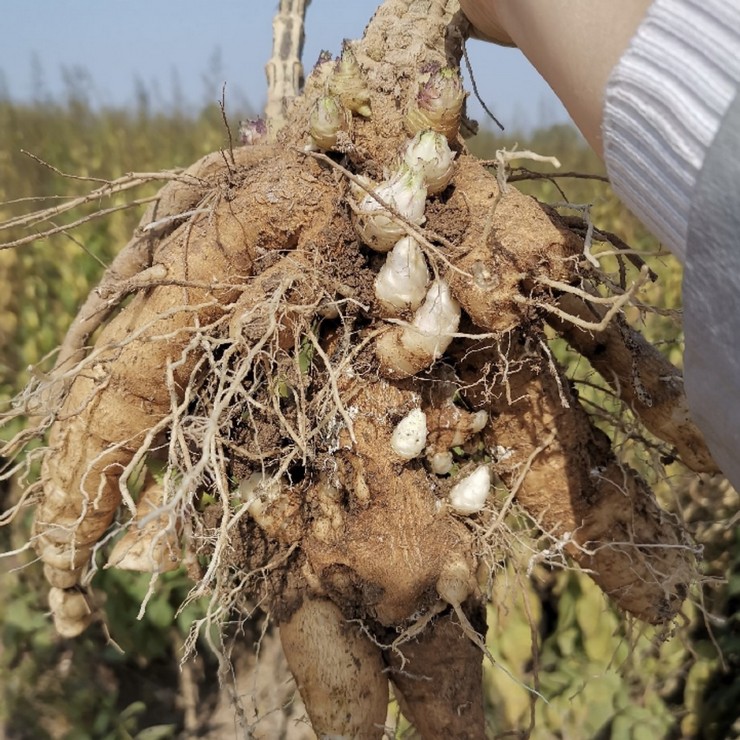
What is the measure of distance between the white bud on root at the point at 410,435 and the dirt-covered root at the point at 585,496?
0.46 feet

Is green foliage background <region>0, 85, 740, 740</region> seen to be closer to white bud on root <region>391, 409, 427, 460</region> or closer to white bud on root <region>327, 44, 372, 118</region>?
white bud on root <region>391, 409, 427, 460</region>

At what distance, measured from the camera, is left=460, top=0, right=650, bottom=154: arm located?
50cm

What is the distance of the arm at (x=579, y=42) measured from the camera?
50cm

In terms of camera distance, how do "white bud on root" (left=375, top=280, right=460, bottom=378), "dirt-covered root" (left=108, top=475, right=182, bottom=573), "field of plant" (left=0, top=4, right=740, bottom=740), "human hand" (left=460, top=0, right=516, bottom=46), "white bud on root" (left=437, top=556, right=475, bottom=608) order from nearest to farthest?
"human hand" (left=460, top=0, right=516, bottom=46), "white bud on root" (left=375, top=280, right=460, bottom=378), "white bud on root" (left=437, top=556, right=475, bottom=608), "dirt-covered root" (left=108, top=475, right=182, bottom=573), "field of plant" (left=0, top=4, right=740, bottom=740)

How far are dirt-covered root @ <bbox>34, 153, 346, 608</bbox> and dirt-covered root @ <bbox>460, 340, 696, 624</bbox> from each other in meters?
0.44

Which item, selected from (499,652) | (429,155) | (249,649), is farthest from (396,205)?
(249,649)

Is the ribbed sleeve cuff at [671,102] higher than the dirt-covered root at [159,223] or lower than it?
higher

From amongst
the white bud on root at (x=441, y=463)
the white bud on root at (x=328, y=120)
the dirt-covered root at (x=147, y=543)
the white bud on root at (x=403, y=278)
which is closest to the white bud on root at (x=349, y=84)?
the white bud on root at (x=328, y=120)

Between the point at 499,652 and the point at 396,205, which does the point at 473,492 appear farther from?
the point at 499,652

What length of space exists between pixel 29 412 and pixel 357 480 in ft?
1.79

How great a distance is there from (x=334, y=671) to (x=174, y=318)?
63 centimetres

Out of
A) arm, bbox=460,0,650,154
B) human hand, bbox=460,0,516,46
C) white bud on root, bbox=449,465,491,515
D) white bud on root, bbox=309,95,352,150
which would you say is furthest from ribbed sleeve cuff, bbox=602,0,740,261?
white bud on root, bbox=449,465,491,515

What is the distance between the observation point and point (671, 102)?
0.45 metres

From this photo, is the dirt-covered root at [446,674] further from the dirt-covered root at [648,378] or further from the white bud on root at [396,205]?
the white bud on root at [396,205]
